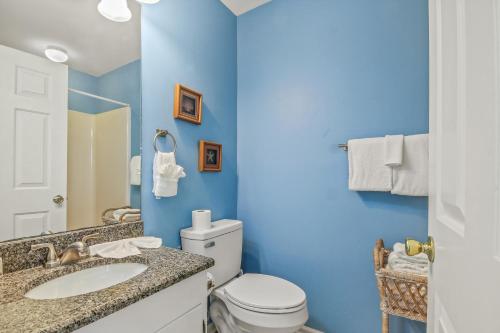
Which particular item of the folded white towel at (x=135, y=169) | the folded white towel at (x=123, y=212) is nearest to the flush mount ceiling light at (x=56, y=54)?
the folded white towel at (x=135, y=169)

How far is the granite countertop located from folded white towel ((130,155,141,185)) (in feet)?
1.43

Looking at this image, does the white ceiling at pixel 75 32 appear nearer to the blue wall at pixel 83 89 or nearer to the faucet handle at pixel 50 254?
the blue wall at pixel 83 89

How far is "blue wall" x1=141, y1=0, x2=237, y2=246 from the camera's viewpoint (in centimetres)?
132

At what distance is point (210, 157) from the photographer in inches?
66.8

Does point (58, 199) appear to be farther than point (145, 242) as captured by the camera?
No

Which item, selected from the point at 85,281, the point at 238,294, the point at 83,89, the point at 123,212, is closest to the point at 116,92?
the point at 83,89

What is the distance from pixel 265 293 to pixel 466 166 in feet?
3.99

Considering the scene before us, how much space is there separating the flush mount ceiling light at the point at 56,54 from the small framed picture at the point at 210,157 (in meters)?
0.82

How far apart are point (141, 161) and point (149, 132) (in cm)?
17

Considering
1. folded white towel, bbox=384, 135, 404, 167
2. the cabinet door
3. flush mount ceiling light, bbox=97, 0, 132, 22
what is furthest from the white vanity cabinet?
flush mount ceiling light, bbox=97, 0, 132, 22

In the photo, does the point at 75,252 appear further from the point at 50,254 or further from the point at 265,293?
the point at 265,293

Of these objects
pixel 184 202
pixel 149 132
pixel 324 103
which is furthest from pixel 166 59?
pixel 324 103

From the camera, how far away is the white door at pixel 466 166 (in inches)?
11.7

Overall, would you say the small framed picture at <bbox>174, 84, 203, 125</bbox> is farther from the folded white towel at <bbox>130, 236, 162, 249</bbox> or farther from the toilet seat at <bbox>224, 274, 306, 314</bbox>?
the toilet seat at <bbox>224, 274, 306, 314</bbox>
